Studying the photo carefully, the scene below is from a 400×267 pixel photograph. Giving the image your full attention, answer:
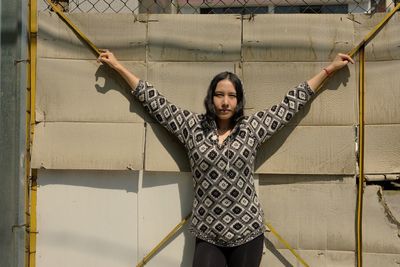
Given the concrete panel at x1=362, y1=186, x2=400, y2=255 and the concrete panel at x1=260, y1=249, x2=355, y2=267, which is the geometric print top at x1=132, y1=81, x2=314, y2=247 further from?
the concrete panel at x1=362, y1=186, x2=400, y2=255

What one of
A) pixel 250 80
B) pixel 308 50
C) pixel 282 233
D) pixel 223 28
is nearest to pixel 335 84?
pixel 308 50

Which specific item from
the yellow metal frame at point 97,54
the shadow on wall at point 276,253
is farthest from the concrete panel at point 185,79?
the shadow on wall at point 276,253

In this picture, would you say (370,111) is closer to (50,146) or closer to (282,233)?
(282,233)

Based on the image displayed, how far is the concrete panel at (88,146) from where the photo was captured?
8.90 ft

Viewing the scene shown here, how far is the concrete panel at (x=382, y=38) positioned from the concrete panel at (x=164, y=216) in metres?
1.35

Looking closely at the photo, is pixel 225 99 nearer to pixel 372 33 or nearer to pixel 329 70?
pixel 329 70

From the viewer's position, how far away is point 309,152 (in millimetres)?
2668

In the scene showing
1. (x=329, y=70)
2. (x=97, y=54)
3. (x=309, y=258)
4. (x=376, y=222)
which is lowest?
(x=309, y=258)

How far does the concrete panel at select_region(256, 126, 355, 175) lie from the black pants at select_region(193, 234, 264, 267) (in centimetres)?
47

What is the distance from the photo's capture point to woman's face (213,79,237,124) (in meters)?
2.46

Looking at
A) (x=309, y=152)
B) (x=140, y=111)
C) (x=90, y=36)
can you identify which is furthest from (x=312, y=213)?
(x=90, y=36)

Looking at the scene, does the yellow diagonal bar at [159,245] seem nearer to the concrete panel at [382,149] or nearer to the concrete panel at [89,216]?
the concrete panel at [89,216]

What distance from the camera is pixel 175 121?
8.45 feet

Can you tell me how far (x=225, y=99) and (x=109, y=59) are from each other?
Answer: 0.73 meters
